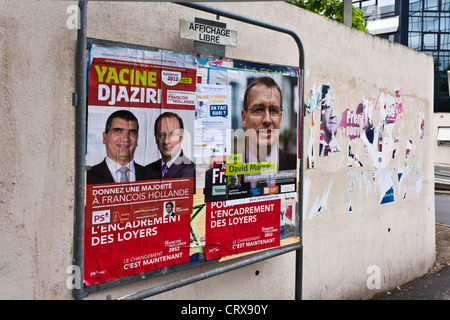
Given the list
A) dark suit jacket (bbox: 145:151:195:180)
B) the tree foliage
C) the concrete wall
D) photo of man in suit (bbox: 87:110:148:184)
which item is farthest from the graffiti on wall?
the tree foliage

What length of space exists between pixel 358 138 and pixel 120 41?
118 inches

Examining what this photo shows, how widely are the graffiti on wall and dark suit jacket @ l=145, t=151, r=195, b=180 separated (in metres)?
1.55

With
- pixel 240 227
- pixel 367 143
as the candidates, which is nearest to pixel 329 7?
pixel 367 143

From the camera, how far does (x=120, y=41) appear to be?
8.55 ft

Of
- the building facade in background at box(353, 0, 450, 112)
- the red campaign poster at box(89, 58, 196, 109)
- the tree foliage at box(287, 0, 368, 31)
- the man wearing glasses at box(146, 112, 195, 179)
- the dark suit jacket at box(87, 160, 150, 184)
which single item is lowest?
the dark suit jacket at box(87, 160, 150, 184)

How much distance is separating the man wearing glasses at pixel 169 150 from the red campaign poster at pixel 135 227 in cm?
6

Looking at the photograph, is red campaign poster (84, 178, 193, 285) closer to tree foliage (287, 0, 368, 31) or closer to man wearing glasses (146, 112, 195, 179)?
man wearing glasses (146, 112, 195, 179)

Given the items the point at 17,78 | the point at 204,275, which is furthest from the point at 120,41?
the point at 204,275

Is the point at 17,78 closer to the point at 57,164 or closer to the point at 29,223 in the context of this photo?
the point at 57,164

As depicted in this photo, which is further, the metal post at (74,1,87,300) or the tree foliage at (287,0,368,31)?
the tree foliage at (287,0,368,31)

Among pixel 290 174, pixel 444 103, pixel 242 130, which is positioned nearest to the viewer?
pixel 242 130

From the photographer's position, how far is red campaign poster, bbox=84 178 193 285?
2.43 m

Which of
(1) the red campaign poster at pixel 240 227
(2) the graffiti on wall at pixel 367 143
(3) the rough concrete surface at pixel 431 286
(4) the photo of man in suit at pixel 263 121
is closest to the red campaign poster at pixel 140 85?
(4) the photo of man in suit at pixel 263 121

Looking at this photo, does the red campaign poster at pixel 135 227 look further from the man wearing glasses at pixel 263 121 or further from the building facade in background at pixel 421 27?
the building facade in background at pixel 421 27
